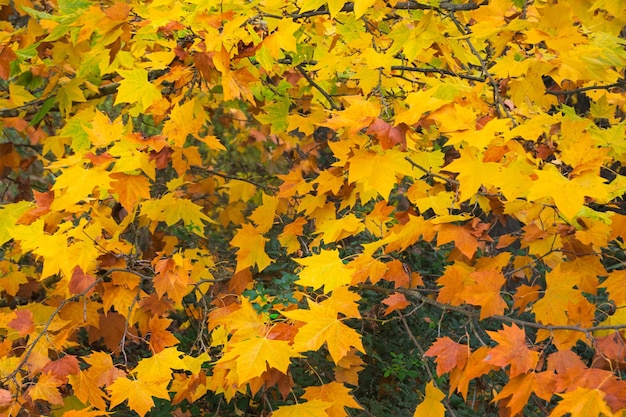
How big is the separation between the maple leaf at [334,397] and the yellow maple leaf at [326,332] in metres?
0.30

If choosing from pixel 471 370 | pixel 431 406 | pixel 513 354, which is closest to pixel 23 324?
pixel 431 406

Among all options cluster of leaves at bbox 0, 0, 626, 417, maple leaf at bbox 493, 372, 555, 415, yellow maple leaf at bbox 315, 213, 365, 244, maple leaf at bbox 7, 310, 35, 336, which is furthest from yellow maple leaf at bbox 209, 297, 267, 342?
maple leaf at bbox 493, 372, 555, 415

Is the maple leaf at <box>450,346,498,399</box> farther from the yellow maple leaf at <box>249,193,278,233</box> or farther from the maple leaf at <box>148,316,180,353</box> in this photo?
the yellow maple leaf at <box>249,193,278,233</box>

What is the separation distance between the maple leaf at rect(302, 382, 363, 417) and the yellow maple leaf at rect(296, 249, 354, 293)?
14.4 inches

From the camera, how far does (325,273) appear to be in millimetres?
2463

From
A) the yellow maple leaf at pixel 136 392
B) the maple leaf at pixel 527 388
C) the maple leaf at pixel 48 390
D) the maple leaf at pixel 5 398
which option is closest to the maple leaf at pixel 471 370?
the maple leaf at pixel 527 388

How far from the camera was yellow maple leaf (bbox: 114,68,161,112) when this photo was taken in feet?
8.93

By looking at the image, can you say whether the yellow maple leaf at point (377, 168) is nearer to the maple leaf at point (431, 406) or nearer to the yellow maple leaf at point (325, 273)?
the yellow maple leaf at point (325, 273)

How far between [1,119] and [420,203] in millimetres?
2674

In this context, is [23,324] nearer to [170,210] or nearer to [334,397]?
[170,210]

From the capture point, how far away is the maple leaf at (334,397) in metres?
2.39

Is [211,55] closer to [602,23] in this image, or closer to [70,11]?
[70,11]

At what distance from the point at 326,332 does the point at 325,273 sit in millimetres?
320

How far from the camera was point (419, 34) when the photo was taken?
2598 millimetres
